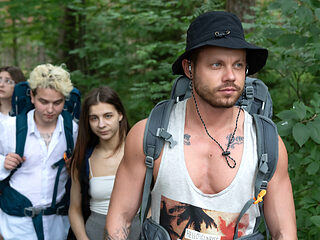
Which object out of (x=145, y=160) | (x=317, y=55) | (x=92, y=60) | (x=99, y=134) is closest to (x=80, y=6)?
(x=92, y=60)

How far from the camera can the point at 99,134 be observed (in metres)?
3.27

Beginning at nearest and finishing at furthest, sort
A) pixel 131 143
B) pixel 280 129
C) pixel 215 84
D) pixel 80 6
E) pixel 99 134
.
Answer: pixel 215 84 < pixel 131 143 < pixel 280 129 < pixel 99 134 < pixel 80 6

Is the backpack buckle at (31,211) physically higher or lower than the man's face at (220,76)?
lower

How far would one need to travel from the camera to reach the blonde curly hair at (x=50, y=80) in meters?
3.51

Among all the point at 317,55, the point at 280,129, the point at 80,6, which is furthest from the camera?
the point at 80,6

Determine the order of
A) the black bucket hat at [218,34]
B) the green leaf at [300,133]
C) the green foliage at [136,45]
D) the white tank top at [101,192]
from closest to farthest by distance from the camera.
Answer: the black bucket hat at [218,34] < the green leaf at [300,133] < the white tank top at [101,192] < the green foliage at [136,45]

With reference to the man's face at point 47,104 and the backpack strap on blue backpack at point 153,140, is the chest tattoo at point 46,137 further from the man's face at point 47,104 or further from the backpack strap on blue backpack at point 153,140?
the backpack strap on blue backpack at point 153,140

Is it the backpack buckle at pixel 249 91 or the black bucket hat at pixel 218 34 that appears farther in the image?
the backpack buckle at pixel 249 91

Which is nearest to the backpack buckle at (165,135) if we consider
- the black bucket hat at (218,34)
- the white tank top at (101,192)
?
the black bucket hat at (218,34)

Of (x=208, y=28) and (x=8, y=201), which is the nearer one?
(x=208, y=28)

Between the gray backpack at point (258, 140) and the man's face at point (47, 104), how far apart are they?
1.67 m

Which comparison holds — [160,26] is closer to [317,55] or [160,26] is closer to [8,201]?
[317,55]

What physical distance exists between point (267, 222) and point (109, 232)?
1.00 meters

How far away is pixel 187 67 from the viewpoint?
216cm
